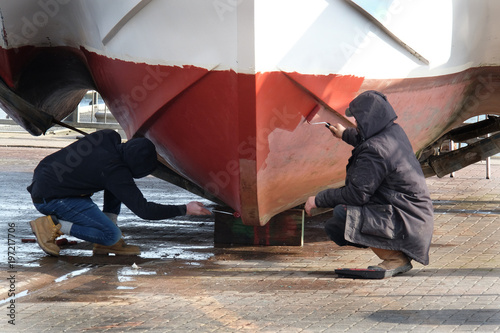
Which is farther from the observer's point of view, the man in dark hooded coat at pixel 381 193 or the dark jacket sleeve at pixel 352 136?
the dark jacket sleeve at pixel 352 136

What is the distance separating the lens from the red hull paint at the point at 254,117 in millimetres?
5293

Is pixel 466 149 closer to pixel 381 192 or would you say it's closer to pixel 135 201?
pixel 381 192

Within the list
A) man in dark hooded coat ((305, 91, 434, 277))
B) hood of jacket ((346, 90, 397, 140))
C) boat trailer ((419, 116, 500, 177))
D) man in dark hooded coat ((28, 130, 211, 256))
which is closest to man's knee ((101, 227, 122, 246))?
man in dark hooded coat ((28, 130, 211, 256))

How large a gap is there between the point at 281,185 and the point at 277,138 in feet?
1.56

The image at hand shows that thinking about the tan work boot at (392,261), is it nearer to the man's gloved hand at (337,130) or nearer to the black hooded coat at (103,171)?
the man's gloved hand at (337,130)

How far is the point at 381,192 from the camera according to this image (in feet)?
17.2

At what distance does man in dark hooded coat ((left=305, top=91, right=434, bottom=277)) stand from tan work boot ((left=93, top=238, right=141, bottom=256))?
5.48ft

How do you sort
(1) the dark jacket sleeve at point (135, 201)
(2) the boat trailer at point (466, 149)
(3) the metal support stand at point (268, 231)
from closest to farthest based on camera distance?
(1) the dark jacket sleeve at point (135, 201), (3) the metal support stand at point (268, 231), (2) the boat trailer at point (466, 149)

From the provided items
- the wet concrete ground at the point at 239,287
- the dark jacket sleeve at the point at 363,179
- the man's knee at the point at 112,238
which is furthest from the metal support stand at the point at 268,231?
the dark jacket sleeve at the point at 363,179

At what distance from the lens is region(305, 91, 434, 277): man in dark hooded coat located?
16.8ft

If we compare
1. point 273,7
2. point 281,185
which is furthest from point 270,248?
point 273,7

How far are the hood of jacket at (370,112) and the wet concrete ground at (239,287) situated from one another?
1014 millimetres

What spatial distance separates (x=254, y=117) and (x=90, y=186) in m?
1.46

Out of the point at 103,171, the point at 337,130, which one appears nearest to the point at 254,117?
the point at 337,130
